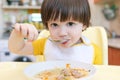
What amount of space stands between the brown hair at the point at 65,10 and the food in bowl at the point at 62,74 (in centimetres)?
18

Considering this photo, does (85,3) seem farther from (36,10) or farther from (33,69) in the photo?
(36,10)

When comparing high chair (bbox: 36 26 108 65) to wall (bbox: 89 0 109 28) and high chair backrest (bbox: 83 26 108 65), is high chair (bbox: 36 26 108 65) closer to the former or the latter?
high chair backrest (bbox: 83 26 108 65)

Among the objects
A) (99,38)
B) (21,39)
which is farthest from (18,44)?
(99,38)

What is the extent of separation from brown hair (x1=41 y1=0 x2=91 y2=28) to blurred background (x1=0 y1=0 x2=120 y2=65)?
159 centimetres

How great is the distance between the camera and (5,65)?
886 mm

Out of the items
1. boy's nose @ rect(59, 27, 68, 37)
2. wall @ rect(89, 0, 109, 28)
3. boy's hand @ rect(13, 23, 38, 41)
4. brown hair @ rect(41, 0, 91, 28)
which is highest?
brown hair @ rect(41, 0, 91, 28)

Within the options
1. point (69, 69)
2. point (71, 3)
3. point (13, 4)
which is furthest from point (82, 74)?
point (13, 4)

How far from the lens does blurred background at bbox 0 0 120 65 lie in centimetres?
256

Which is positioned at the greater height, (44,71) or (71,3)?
(71,3)

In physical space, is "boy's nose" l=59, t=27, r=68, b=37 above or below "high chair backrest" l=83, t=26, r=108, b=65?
above

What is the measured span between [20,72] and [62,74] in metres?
0.18

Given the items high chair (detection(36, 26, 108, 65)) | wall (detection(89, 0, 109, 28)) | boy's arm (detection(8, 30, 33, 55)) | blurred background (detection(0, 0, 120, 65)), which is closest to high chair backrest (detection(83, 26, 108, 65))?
high chair (detection(36, 26, 108, 65))

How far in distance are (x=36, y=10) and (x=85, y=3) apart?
209 centimetres

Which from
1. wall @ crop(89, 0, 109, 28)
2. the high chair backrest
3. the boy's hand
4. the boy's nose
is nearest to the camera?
the boy's hand
